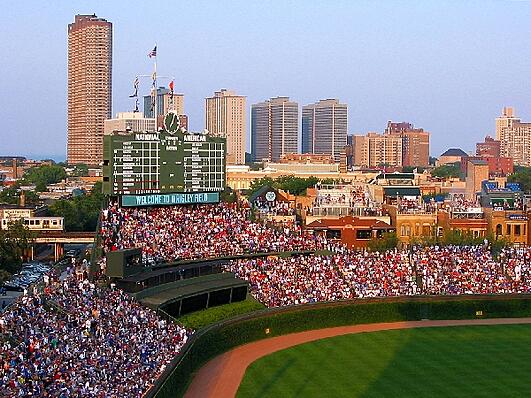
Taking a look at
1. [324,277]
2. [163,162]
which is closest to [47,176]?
[163,162]

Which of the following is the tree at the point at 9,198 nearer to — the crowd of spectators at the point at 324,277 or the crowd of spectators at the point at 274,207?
the crowd of spectators at the point at 274,207

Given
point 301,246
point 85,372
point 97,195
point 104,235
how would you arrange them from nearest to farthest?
1. point 85,372
2. point 104,235
3. point 301,246
4. point 97,195

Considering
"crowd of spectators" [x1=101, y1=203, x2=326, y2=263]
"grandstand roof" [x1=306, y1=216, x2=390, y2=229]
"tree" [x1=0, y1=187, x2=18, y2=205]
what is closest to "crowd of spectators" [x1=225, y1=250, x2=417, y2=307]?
"crowd of spectators" [x1=101, y1=203, x2=326, y2=263]

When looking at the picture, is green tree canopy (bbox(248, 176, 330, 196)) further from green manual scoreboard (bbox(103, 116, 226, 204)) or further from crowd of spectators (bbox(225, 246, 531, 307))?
green manual scoreboard (bbox(103, 116, 226, 204))

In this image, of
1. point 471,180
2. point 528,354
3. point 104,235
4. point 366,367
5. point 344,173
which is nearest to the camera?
point 366,367

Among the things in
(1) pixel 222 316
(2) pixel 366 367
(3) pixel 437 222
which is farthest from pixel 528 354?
Answer: (3) pixel 437 222

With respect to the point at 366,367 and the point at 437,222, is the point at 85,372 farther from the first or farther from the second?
the point at 437,222
